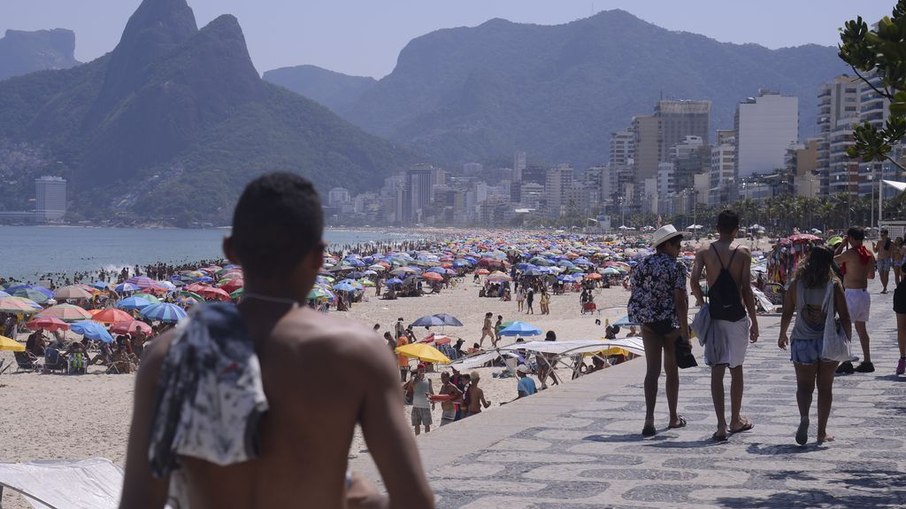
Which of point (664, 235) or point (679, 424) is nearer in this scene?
point (664, 235)

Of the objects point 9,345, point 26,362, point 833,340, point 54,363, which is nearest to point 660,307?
point 833,340

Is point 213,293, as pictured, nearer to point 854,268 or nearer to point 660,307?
point 854,268

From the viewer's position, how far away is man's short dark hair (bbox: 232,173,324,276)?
2.09 meters

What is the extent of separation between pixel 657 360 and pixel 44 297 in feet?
88.7

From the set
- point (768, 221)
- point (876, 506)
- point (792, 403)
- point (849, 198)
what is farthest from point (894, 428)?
point (768, 221)

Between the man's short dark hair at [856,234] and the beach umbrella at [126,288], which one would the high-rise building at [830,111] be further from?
the man's short dark hair at [856,234]

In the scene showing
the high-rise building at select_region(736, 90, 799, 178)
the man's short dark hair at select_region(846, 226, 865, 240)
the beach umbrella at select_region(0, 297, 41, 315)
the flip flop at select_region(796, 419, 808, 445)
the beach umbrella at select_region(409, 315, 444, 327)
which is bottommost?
the beach umbrella at select_region(409, 315, 444, 327)

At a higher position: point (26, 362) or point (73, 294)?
point (73, 294)

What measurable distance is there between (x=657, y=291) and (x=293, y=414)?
482 centimetres

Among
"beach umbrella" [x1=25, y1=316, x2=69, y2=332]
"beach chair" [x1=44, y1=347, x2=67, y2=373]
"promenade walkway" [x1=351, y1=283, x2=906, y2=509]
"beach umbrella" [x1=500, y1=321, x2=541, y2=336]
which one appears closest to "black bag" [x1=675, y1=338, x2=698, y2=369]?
"promenade walkway" [x1=351, y1=283, x2=906, y2=509]

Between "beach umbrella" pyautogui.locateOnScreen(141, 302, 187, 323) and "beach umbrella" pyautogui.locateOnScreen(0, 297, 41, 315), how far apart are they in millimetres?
3552

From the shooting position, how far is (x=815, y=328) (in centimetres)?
624

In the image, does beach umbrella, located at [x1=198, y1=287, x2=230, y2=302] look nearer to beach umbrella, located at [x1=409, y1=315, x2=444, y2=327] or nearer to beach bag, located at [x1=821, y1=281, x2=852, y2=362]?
beach umbrella, located at [x1=409, y1=315, x2=444, y2=327]

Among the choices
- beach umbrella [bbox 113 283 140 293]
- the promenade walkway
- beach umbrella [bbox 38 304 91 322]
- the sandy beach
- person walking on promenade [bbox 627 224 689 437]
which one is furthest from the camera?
beach umbrella [bbox 113 283 140 293]
